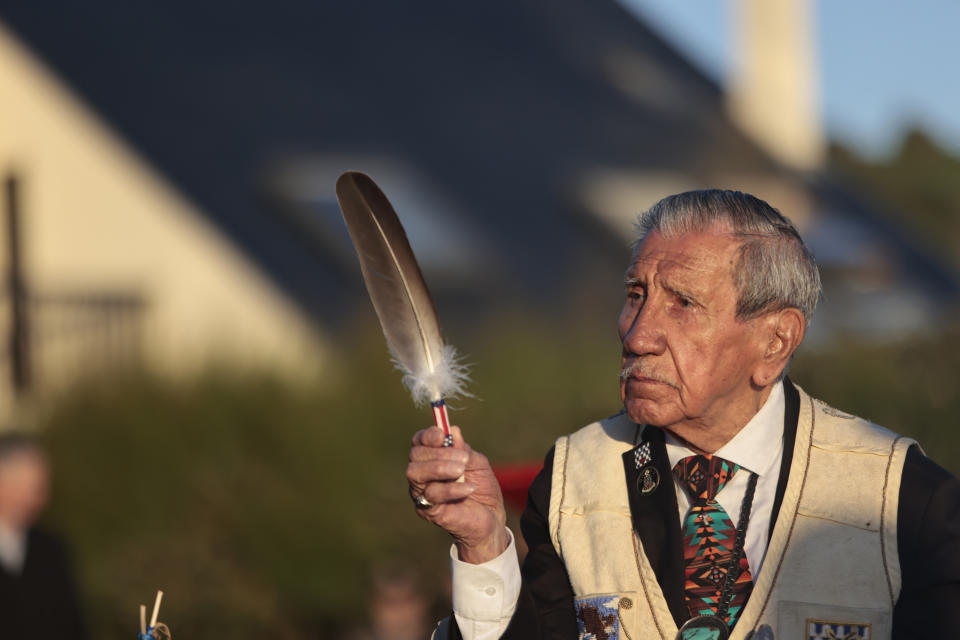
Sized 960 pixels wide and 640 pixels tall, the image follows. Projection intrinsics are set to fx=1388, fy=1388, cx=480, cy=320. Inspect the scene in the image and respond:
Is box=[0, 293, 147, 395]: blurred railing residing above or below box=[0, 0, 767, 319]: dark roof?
below

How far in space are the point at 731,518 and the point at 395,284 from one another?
0.95 metres

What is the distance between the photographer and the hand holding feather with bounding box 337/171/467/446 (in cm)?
313

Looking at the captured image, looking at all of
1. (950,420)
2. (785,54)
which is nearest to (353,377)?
(950,420)

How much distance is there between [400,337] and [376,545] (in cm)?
569

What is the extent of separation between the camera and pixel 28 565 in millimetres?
7145

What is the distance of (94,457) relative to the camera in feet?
33.9

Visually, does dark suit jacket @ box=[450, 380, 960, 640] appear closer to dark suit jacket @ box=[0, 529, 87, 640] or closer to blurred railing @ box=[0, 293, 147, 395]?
dark suit jacket @ box=[0, 529, 87, 640]

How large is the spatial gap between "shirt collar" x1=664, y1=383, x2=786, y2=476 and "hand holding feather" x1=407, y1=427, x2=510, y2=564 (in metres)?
0.51

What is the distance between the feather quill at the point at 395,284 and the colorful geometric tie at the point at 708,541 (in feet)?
1.99

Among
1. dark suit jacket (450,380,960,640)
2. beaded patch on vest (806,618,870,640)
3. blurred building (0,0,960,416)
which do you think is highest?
blurred building (0,0,960,416)

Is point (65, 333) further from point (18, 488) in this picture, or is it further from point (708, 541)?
point (708, 541)

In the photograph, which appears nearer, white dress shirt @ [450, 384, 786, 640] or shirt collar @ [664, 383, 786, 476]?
white dress shirt @ [450, 384, 786, 640]

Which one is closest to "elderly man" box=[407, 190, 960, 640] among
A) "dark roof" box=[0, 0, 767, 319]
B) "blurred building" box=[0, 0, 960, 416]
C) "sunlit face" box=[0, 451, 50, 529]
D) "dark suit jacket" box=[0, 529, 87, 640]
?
"dark suit jacket" box=[0, 529, 87, 640]

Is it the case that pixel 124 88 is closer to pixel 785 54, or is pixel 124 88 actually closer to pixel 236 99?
pixel 236 99
